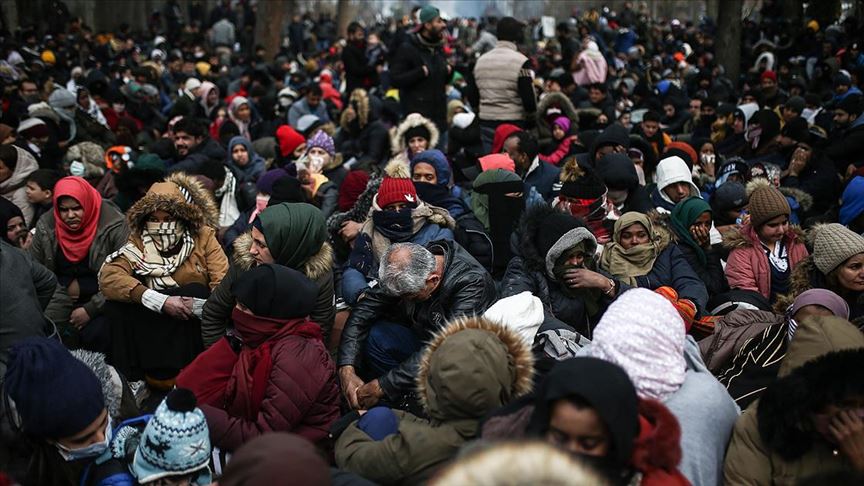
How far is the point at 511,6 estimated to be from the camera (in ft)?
145

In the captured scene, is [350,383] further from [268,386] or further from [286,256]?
[268,386]

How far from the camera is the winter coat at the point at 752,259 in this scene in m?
5.33

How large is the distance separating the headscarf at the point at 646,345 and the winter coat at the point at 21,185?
5.58 meters

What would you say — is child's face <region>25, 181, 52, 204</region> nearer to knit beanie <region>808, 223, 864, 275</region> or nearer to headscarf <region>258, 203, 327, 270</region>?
headscarf <region>258, 203, 327, 270</region>

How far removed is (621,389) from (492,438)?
1.59 ft

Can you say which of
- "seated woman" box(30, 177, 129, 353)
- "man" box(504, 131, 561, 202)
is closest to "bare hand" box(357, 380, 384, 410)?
"seated woman" box(30, 177, 129, 353)

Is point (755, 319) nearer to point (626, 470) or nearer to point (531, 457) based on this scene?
point (626, 470)

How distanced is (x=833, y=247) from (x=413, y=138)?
4.44 metres

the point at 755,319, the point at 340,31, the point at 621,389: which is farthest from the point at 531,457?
the point at 340,31

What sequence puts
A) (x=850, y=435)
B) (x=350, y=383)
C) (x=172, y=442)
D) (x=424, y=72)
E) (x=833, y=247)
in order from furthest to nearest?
(x=424, y=72), (x=833, y=247), (x=350, y=383), (x=172, y=442), (x=850, y=435)

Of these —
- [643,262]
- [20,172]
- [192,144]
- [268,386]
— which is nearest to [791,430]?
[268,386]

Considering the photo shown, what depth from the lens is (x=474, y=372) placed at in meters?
2.91

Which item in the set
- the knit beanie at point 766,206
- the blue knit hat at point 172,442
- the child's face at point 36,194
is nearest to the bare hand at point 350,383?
the blue knit hat at point 172,442

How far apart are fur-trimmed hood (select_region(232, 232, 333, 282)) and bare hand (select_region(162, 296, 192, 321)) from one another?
1.44ft
